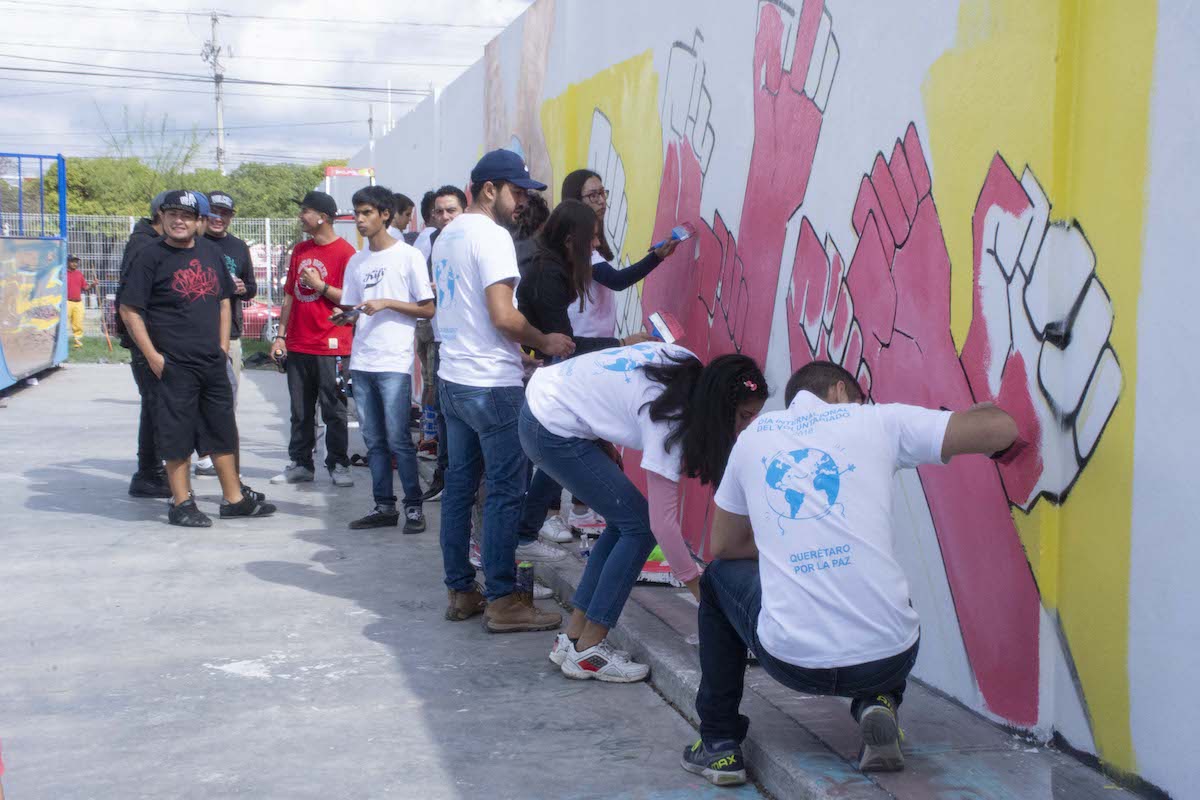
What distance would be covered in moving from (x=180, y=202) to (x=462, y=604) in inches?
125

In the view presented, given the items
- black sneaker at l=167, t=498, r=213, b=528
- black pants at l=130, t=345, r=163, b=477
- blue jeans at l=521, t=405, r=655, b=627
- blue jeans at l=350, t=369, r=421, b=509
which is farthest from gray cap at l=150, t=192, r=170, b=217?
blue jeans at l=521, t=405, r=655, b=627

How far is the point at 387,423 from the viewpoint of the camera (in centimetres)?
700

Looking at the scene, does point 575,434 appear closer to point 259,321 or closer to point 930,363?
point 930,363

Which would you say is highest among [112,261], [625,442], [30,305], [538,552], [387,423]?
[112,261]

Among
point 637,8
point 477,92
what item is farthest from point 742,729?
point 477,92

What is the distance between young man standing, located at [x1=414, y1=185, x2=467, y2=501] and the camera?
778 centimetres

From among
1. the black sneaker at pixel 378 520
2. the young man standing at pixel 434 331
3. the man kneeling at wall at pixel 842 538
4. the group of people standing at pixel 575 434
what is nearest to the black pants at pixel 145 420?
the group of people standing at pixel 575 434

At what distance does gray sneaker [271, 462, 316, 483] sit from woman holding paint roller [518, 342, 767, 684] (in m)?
4.73

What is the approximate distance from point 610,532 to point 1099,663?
6.04ft

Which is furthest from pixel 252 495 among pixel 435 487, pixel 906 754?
pixel 906 754

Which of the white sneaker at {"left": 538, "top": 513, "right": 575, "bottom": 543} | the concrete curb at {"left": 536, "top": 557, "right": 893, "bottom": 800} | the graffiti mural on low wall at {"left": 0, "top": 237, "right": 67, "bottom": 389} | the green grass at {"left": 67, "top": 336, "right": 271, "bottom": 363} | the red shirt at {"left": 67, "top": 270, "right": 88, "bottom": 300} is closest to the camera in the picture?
the concrete curb at {"left": 536, "top": 557, "right": 893, "bottom": 800}

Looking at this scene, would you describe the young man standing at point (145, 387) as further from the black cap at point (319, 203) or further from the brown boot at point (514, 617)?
the brown boot at point (514, 617)

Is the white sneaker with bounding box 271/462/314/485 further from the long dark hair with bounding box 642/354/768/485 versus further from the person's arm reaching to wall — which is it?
the long dark hair with bounding box 642/354/768/485

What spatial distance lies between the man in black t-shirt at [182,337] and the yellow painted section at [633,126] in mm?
2451
